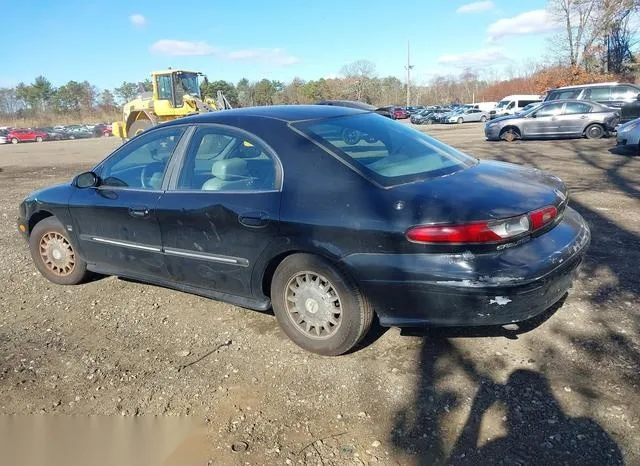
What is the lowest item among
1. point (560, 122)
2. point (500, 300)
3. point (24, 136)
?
point (500, 300)

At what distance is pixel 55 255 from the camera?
5.05m

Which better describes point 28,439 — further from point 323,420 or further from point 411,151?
point 411,151

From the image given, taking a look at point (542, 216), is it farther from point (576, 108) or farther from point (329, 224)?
point (576, 108)

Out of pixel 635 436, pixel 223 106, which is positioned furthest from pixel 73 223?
pixel 223 106

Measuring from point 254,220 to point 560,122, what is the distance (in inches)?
665

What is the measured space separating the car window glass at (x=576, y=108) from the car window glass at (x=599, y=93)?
2.99 m

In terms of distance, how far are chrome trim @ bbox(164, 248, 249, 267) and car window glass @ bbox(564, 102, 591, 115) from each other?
669 inches

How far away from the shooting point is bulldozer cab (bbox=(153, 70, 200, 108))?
22250mm

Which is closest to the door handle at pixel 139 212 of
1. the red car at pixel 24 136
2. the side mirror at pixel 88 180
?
the side mirror at pixel 88 180

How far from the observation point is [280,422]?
110 inches

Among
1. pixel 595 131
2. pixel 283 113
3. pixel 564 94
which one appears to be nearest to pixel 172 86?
pixel 564 94

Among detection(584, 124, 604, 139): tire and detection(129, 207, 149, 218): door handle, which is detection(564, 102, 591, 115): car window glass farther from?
detection(129, 207, 149, 218): door handle

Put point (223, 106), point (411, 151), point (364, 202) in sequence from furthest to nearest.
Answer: point (223, 106) → point (411, 151) → point (364, 202)

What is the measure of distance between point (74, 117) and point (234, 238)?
3634 inches
